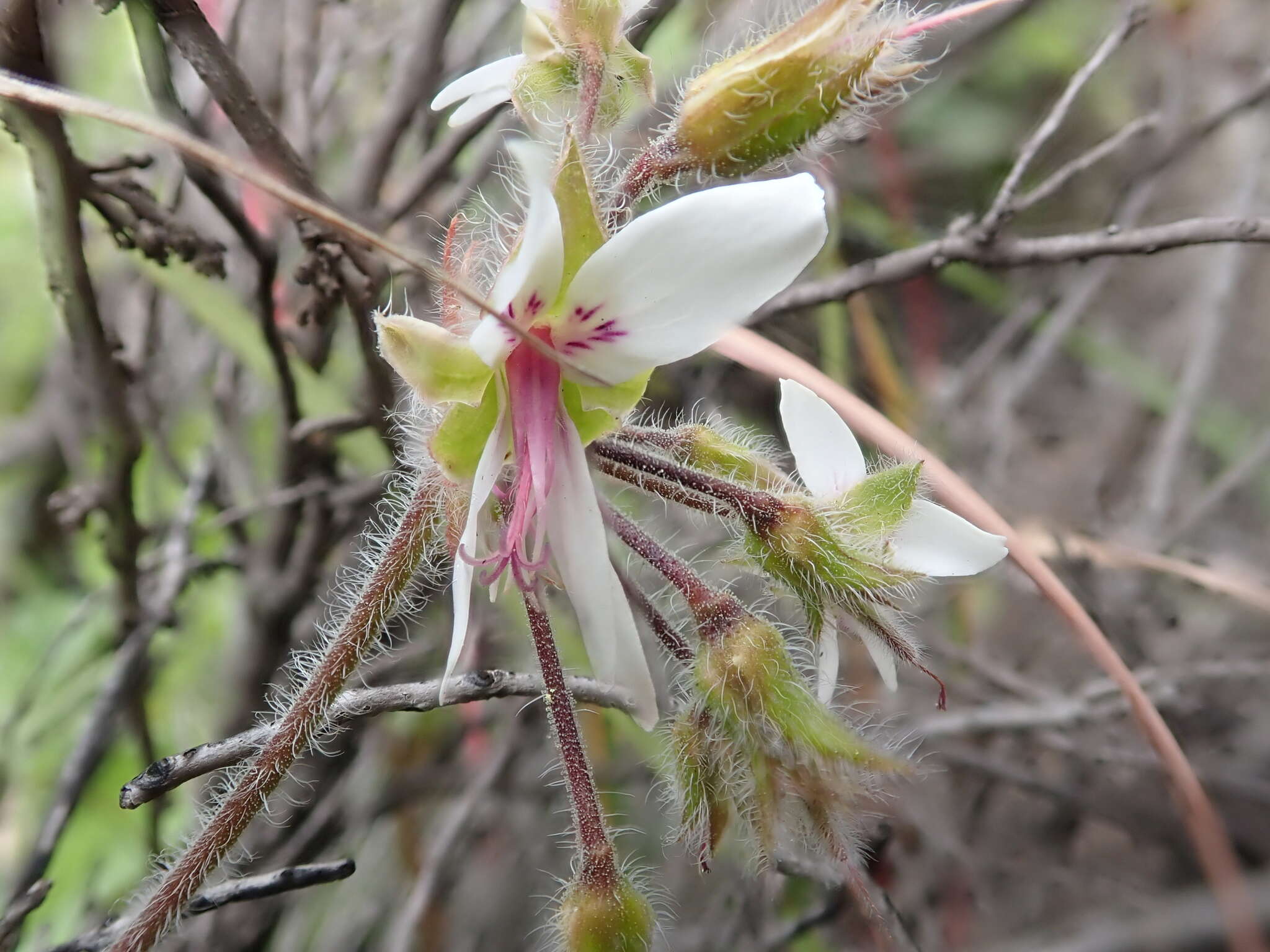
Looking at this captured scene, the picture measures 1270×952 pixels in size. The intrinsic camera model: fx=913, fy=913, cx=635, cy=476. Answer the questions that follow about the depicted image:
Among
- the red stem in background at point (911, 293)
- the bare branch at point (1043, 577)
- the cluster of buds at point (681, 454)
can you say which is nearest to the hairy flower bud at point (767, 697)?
the cluster of buds at point (681, 454)

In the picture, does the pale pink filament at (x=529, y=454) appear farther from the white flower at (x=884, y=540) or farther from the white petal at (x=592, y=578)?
the white flower at (x=884, y=540)

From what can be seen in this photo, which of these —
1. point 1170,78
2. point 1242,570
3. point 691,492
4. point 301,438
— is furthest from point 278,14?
point 1242,570

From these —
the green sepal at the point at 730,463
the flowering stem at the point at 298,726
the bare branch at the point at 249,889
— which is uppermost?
the green sepal at the point at 730,463

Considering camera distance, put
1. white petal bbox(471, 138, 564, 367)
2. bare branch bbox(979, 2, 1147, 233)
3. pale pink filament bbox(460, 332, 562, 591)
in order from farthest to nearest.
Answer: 1. bare branch bbox(979, 2, 1147, 233)
2. pale pink filament bbox(460, 332, 562, 591)
3. white petal bbox(471, 138, 564, 367)

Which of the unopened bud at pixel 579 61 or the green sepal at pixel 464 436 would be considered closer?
the green sepal at pixel 464 436

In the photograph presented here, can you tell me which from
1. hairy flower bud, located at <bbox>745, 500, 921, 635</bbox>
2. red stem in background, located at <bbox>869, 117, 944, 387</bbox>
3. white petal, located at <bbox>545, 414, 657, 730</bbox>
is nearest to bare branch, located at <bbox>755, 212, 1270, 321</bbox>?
hairy flower bud, located at <bbox>745, 500, 921, 635</bbox>

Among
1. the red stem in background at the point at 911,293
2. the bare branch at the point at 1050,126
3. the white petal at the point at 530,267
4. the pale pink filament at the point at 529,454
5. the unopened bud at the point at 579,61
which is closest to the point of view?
the white petal at the point at 530,267

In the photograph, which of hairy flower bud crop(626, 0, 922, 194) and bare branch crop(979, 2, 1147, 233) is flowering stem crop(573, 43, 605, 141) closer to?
hairy flower bud crop(626, 0, 922, 194)
